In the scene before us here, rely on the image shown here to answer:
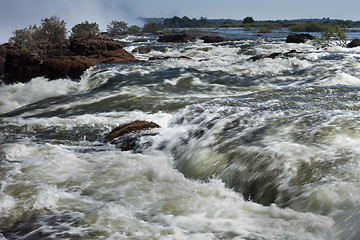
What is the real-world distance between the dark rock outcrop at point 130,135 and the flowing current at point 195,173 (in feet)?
0.58

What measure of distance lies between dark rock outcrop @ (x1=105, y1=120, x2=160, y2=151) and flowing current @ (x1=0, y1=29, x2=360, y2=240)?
175 millimetres

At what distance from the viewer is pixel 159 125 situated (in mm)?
6777

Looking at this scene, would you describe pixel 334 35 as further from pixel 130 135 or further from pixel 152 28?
pixel 152 28

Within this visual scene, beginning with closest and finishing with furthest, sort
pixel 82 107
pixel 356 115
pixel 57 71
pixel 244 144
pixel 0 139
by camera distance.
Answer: pixel 244 144
pixel 356 115
pixel 0 139
pixel 82 107
pixel 57 71

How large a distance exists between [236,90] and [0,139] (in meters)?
6.90

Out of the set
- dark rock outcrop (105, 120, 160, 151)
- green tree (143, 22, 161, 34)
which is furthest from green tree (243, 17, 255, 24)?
dark rock outcrop (105, 120, 160, 151)

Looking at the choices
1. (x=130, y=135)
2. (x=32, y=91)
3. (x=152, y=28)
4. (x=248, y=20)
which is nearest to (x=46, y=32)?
(x=32, y=91)

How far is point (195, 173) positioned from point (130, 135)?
85.7 inches

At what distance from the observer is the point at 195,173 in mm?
4219

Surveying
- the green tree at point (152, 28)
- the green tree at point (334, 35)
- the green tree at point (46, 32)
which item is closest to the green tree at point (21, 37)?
the green tree at point (46, 32)

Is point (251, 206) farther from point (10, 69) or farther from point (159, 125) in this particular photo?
point (10, 69)

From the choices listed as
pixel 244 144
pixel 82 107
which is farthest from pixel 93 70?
pixel 244 144

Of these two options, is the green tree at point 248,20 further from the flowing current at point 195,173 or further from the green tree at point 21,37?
the flowing current at point 195,173

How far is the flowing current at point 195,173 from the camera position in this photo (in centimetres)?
284
